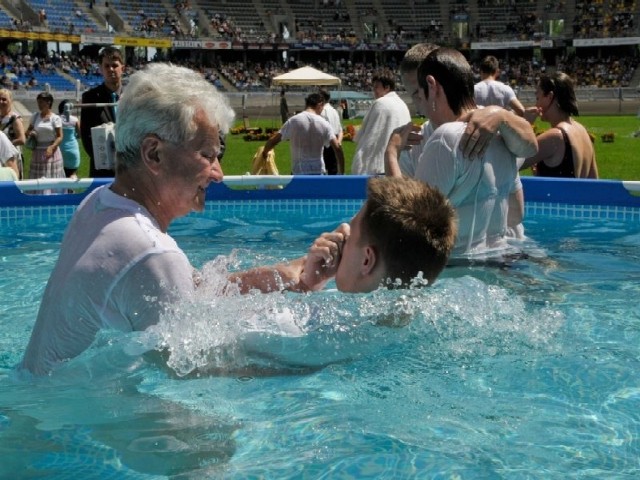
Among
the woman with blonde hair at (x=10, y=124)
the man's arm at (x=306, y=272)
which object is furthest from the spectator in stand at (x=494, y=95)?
the man's arm at (x=306, y=272)

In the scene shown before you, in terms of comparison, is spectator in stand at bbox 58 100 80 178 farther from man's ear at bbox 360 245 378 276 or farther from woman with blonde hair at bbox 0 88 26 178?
man's ear at bbox 360 245 378 276

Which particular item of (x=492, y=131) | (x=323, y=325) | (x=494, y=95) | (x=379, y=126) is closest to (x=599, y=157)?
(x=494, y=95)

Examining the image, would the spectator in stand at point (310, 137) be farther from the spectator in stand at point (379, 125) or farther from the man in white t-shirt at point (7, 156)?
the man in white t-shirt at point (7, 156)

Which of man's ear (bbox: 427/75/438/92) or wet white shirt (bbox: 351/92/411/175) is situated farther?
wet white shirt (bbox: 351/92/411/175)

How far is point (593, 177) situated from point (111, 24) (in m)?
55.1

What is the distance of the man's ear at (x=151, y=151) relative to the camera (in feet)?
7.84

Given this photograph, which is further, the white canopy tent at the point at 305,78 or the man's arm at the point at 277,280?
the white canopy tent at the point at 305,78

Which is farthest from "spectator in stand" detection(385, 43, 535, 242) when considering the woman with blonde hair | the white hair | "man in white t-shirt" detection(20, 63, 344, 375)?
the woman with blonde hair

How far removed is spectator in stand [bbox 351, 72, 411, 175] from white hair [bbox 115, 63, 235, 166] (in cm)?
544

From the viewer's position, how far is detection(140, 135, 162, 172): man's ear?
94.0 inches

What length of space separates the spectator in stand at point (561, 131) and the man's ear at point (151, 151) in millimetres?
4051

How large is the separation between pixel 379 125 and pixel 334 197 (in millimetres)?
1086

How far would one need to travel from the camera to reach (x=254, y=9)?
63750 mm

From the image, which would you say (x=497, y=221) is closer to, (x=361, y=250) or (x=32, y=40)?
(x=361, y=250)
